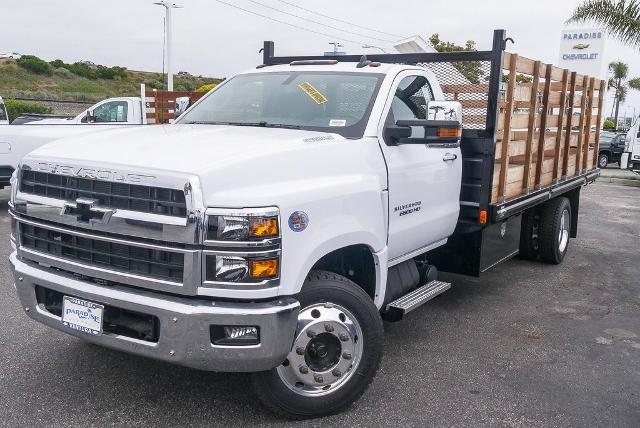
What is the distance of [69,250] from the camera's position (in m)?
3.40

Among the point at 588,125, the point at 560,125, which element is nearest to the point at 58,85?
the point at 588,125

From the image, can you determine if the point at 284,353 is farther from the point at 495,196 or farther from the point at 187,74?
the point at 187,74

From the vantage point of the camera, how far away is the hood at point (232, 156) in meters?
3.04

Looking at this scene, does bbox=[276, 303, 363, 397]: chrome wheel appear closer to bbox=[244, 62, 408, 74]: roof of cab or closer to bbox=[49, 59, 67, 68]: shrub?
bbox=[244, 62, 408, 74]: roof of cab

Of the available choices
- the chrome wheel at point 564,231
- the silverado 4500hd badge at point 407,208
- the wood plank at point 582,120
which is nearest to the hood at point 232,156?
the silverado 4500hd badge at point 407,208

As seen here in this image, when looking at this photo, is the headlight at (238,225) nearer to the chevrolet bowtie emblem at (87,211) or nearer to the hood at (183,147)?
the hood at (183,147)

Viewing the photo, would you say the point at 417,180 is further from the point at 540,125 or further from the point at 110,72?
the point at 110,72

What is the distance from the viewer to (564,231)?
772 centimetres

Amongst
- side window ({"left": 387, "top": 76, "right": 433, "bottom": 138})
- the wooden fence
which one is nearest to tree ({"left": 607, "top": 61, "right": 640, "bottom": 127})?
the wooden fence

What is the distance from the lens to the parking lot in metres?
3.62

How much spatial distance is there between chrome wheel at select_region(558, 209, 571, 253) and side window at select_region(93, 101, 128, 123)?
10612 millimetres

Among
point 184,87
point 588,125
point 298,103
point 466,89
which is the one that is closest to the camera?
point 298,103

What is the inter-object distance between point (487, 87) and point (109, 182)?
11.0 ft

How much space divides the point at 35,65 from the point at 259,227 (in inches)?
2226
